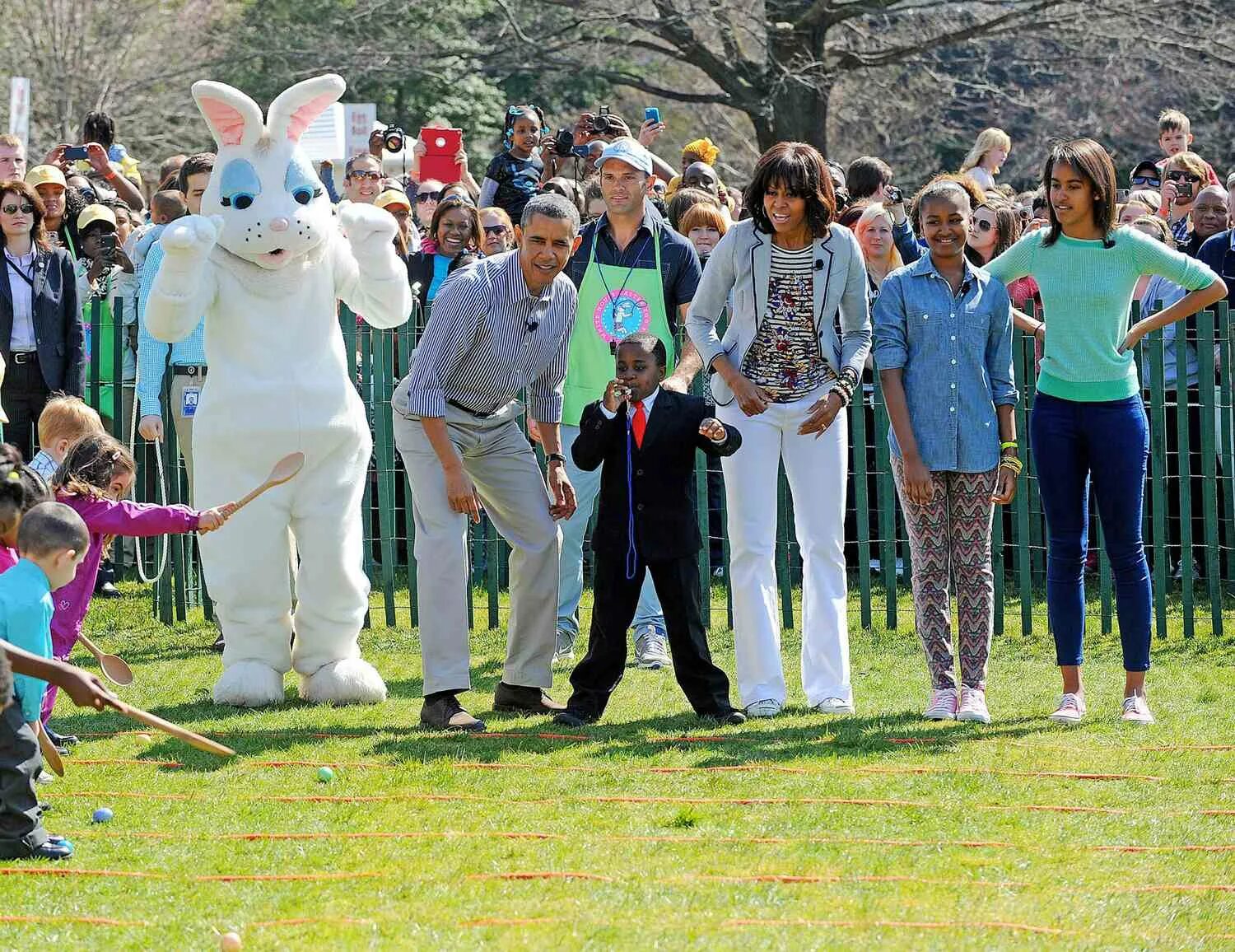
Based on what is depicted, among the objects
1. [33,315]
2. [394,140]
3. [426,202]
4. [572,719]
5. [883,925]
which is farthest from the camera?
[394,140]

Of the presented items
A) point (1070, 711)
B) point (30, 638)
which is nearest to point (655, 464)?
point (1070, 711)

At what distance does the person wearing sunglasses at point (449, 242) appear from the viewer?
9859 millimetres

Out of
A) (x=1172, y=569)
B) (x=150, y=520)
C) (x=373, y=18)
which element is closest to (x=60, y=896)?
(x=150, y=520)

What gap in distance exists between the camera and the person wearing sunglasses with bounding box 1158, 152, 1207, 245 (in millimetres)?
11453

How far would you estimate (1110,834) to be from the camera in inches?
218

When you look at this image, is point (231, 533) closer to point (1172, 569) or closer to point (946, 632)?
point (946, 632)

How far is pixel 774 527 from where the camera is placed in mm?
7188

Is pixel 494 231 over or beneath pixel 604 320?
over

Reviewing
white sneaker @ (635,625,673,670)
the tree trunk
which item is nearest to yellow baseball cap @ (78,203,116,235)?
white sneaker @ (635,625,673,670)

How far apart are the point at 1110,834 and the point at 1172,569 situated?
4.94 metres

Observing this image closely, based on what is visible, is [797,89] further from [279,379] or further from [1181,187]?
[279,379]

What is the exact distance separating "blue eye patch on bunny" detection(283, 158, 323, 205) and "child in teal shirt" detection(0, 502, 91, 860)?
219 cm

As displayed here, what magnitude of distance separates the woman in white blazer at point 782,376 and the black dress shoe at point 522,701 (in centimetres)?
81

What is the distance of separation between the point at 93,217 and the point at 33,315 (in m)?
1.95
